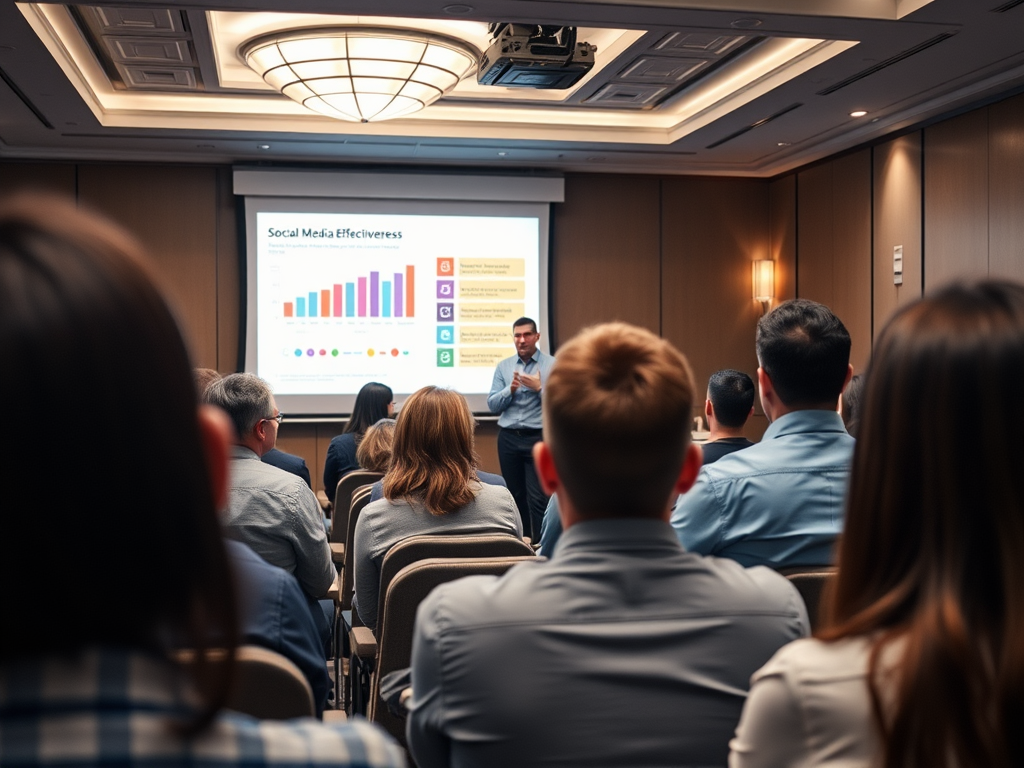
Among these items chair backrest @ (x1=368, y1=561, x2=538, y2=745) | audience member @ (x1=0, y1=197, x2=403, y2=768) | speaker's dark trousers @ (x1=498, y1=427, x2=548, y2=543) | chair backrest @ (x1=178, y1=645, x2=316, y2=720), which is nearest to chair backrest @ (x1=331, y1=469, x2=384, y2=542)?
chair backrest @ (x1=368, y1=561, x2=538, y2=745)

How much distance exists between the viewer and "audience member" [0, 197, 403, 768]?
580 millimetres

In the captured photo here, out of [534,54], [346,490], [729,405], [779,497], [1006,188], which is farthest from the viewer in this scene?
[1006,188]

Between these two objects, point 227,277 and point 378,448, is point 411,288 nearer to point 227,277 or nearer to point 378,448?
point 227,277

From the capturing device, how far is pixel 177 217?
8.88m

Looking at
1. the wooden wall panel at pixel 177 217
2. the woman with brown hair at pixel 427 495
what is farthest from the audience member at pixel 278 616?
the wooden wall panel at pixel 177 217

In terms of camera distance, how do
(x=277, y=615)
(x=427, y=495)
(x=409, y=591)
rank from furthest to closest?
(x=427, y=495), (x=409, y=591), (x=277, y=615)

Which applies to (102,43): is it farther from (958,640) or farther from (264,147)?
(958,640)

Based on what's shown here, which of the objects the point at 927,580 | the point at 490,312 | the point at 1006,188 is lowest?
the point at 927,580

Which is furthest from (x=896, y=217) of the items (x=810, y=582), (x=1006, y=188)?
(x=810, y=582)

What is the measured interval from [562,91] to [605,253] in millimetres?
2177

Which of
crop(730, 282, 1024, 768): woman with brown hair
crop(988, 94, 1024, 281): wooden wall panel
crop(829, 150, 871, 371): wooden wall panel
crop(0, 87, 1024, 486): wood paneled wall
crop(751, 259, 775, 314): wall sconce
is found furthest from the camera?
crop(751, 259, 775, 314): wall sconce

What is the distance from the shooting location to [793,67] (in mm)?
6383

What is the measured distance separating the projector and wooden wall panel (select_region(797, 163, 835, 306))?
3.56 m

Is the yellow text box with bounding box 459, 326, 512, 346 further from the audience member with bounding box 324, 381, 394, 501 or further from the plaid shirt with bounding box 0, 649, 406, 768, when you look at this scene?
the plaid shirt with bounding box 0, 649, 406, 768
